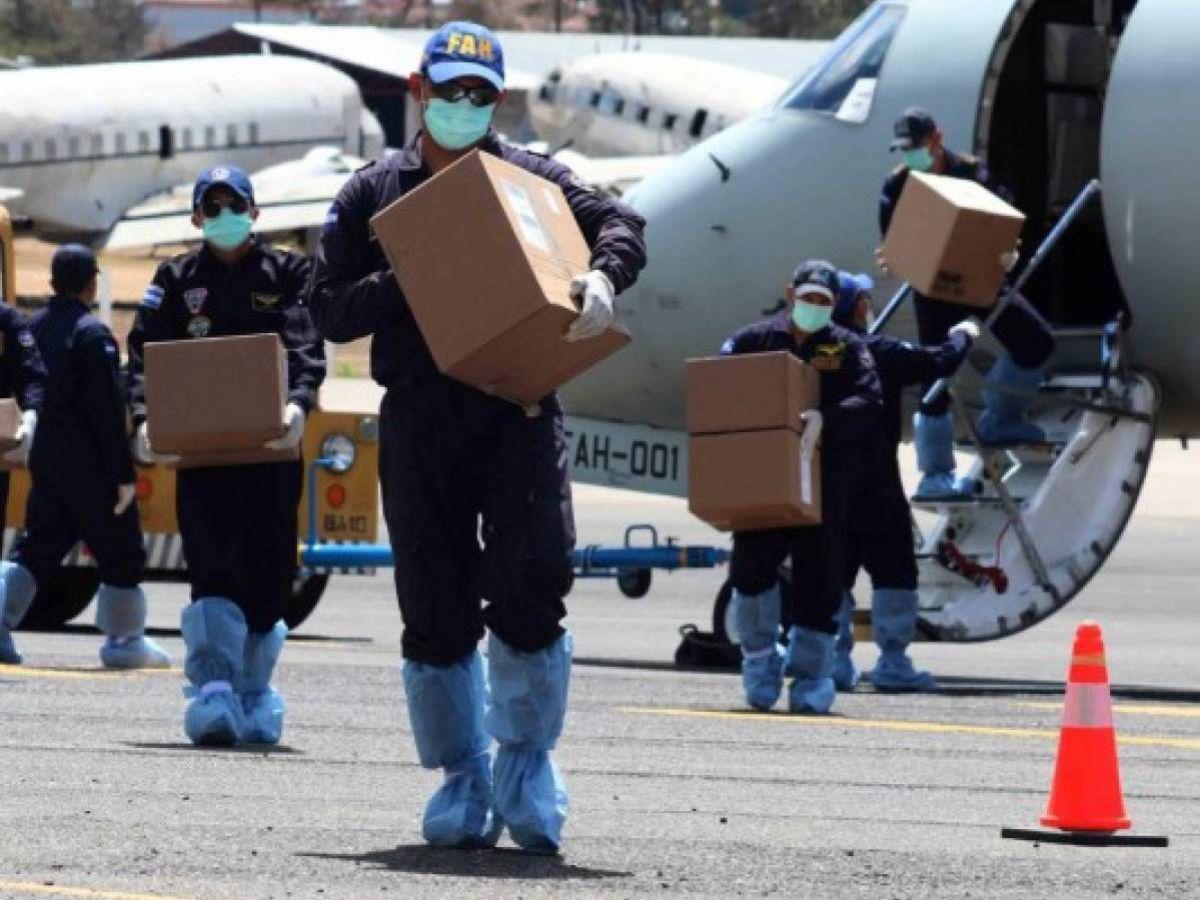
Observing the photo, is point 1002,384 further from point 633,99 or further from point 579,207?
point 633,99

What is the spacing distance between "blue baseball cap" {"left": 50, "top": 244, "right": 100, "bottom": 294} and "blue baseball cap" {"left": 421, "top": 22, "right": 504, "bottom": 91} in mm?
6378

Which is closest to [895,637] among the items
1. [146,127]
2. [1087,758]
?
[1087,758]

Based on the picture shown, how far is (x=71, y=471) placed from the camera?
14562 mm

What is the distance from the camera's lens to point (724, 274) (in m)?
16.6

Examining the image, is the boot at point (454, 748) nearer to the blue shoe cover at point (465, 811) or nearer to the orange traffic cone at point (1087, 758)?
the blue shoe cover at point (465, 811)

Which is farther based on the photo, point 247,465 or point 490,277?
point 247,465

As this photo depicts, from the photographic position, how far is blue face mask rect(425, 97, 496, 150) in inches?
330

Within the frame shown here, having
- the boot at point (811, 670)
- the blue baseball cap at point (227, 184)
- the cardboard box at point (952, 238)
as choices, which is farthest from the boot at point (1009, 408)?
the blue baseball cap at point (227, 184)

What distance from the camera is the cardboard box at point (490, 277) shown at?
26.2ft

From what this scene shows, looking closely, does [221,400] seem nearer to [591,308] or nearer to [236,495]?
[236,495]

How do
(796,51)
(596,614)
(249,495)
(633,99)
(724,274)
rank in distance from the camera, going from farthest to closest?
1. (796,51)
2. (633,99)
3. (596,614)
4. (724,274)
5. (249,495)

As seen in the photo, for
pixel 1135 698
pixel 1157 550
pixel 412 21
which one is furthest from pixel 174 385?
pixel 412 21

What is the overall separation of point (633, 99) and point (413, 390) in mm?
56823

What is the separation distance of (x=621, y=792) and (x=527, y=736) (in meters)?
1.53
